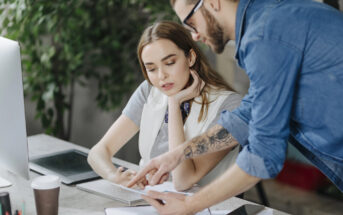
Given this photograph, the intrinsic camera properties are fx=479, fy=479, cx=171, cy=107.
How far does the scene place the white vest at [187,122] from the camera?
6.02 feet

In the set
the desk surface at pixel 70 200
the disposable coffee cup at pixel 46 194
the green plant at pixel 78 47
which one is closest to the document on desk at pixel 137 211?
the desk surface at pixel 70 200

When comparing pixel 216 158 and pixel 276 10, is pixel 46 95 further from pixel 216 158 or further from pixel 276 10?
pixel 276 10

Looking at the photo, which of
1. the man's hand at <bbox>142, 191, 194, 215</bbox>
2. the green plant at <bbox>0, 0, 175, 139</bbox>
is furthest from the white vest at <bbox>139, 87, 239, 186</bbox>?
the green plant at <bbox>0, 0, 175, 139</bbox>

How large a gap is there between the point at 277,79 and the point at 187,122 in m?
0.80

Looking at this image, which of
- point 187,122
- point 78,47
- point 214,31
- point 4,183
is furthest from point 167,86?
point 78,47

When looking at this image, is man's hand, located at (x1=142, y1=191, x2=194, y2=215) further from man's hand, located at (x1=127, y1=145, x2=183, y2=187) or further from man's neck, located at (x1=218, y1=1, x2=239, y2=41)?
man's neck, located at (x1=218, y1=1, x2=239, y2=41)

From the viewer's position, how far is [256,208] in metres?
1.42

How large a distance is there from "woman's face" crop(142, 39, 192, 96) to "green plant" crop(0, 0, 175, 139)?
1104 millimetres

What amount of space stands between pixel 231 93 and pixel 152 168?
532 mm

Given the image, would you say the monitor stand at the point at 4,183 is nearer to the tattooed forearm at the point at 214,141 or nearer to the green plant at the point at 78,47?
the tattooed forearm at the point at 214,141

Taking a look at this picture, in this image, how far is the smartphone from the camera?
53.9 inches

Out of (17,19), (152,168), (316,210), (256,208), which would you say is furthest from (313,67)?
(316,210)

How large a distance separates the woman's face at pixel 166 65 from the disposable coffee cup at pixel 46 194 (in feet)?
2.18

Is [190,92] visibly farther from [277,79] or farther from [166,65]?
[277,79]
